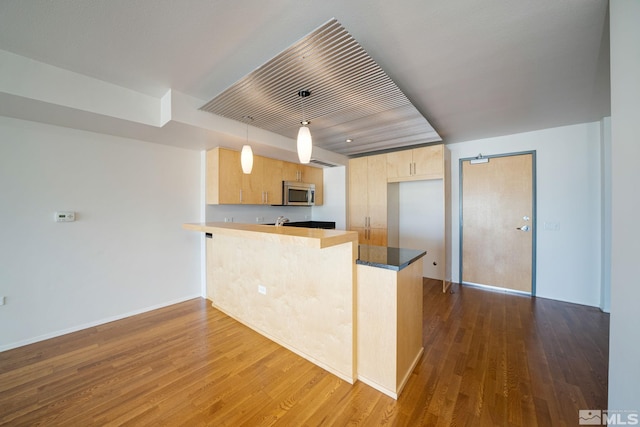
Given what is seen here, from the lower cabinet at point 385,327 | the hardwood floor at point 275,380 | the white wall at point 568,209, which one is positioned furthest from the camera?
the white wall at point 568,209

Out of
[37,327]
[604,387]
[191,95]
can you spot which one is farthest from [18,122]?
[604,387]

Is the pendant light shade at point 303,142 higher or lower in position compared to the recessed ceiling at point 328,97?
lower

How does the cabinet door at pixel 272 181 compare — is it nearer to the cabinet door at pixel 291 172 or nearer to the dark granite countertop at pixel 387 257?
the cabinet door at pixel 291 172

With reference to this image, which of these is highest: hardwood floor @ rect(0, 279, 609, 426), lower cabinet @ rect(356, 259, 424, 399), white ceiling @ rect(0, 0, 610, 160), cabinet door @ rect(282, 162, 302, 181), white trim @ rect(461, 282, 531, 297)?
white ceiling @ rect(0, 0, 610, 160)

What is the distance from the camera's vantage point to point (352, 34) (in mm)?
1686

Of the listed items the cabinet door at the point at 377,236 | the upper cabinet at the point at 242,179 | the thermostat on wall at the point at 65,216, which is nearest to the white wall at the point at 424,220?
the cabinet door at the point at 377,236

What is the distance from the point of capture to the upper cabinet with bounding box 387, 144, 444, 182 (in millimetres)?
3783

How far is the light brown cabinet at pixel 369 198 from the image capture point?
14.5 ft

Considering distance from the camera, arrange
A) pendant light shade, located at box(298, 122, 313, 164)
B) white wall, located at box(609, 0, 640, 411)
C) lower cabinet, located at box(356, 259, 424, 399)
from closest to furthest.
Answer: white wall, located at box(609, 0, 640, 411) → lower cabinet, located at box(356, 259, 424, 399) → pendant light shade, located at box(298, 122, 313, 164)

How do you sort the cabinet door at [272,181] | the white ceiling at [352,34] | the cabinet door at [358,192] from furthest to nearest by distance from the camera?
1. the cabinet door at [358,192]
2. the cabinet door at [272,181]
3. the white ceiling at [352,34]

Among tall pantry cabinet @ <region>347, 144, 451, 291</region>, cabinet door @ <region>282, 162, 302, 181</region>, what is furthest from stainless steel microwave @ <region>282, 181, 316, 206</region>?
tall pantry cabinet @ <region>347, 144, 451, 291</region>

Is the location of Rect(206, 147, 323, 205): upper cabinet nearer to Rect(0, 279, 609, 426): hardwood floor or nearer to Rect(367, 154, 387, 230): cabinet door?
Rect(367, 154, 387, 230): cabinet door

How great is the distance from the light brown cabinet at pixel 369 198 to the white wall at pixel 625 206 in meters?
3.24

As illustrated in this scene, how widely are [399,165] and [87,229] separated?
4521 mm
